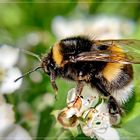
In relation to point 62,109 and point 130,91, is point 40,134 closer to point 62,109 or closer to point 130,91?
→ point 62,109

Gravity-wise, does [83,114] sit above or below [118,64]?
below

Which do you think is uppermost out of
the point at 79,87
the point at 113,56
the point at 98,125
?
the point at 113,56

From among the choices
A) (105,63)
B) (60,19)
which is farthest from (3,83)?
(60,19)

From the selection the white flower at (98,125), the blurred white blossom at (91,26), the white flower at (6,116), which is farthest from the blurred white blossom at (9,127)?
the blurred white blossom at (91,26)

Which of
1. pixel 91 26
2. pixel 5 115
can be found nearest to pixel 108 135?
pixel 5 115

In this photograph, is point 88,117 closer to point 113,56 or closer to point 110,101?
point 110,101
